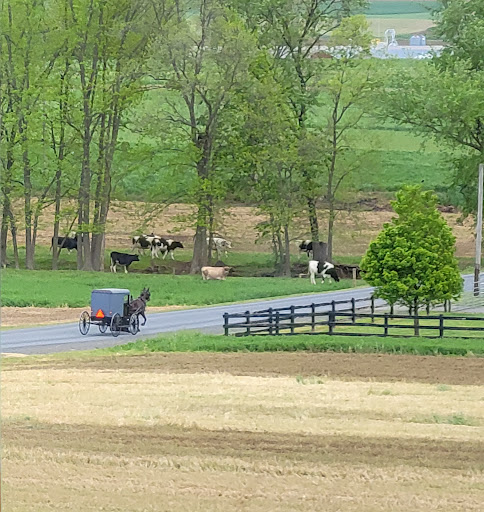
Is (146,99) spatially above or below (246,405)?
above

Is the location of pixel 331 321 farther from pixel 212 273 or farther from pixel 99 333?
pixel 212 273

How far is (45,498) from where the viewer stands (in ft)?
28.4

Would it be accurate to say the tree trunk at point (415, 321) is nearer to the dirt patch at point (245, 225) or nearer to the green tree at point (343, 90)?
the dirt patch at point (245, 225)

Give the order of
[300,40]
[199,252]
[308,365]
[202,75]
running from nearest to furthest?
[308,365]
[202,75]
[199,252]
[300,40]

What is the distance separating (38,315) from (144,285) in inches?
236

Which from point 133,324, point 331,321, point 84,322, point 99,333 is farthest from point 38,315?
point 331,321

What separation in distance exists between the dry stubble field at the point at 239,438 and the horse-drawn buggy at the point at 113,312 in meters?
3.94

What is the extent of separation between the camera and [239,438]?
10.9 metres

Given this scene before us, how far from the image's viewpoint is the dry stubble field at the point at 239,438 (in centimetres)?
883

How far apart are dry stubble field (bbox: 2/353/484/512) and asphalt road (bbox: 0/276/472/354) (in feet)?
7.36

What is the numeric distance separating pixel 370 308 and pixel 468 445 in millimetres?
13494

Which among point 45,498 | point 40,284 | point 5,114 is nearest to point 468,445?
point 45,498

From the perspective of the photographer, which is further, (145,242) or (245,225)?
(245,225)

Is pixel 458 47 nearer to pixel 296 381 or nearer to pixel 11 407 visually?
pixel 296 381
